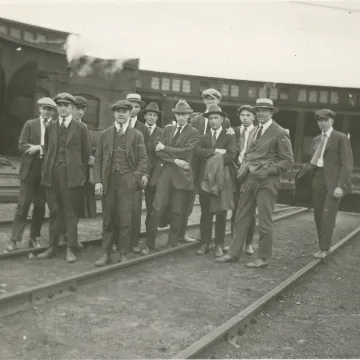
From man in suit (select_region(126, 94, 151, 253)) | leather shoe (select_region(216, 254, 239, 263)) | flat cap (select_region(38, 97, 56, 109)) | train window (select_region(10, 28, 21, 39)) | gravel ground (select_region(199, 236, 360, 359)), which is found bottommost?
gravel ground (select_region(199, 236, 360, 359))

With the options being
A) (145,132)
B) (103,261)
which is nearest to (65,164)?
(103,261)

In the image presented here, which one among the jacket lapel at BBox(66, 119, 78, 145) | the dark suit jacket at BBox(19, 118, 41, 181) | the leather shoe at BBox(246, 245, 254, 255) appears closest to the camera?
the jacket lapel at BBox(66, 119, 78, 145)

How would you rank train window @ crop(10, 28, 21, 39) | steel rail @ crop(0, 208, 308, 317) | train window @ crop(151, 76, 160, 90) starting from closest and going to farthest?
steel rail @ crop(0, 208, 308, 317) < train window @ crop(10, 28, 21, 39) < train window @ crop(151, 76, 160, 90)

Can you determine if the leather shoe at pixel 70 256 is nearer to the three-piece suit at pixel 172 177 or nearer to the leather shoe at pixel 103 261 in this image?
the leather shoe at pixel 103 261

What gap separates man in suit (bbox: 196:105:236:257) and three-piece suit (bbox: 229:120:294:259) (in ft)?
1.36

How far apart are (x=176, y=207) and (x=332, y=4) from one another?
11.3ft

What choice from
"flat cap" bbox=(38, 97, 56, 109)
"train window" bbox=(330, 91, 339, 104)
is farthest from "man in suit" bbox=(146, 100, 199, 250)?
"train window" bbox=(330, 91, 339, 104)

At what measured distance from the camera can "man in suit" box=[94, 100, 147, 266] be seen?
5.97 metres

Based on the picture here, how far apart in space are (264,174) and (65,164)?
2.49 meters

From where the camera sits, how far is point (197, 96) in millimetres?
25047

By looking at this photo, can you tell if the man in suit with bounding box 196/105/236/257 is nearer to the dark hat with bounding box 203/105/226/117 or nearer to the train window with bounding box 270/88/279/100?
the dark hat with bounding box 203/105/226/117

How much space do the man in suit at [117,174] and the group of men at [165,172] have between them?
12 millimetres

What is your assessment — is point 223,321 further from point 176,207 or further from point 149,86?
point 149,86

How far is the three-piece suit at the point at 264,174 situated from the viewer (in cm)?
616
